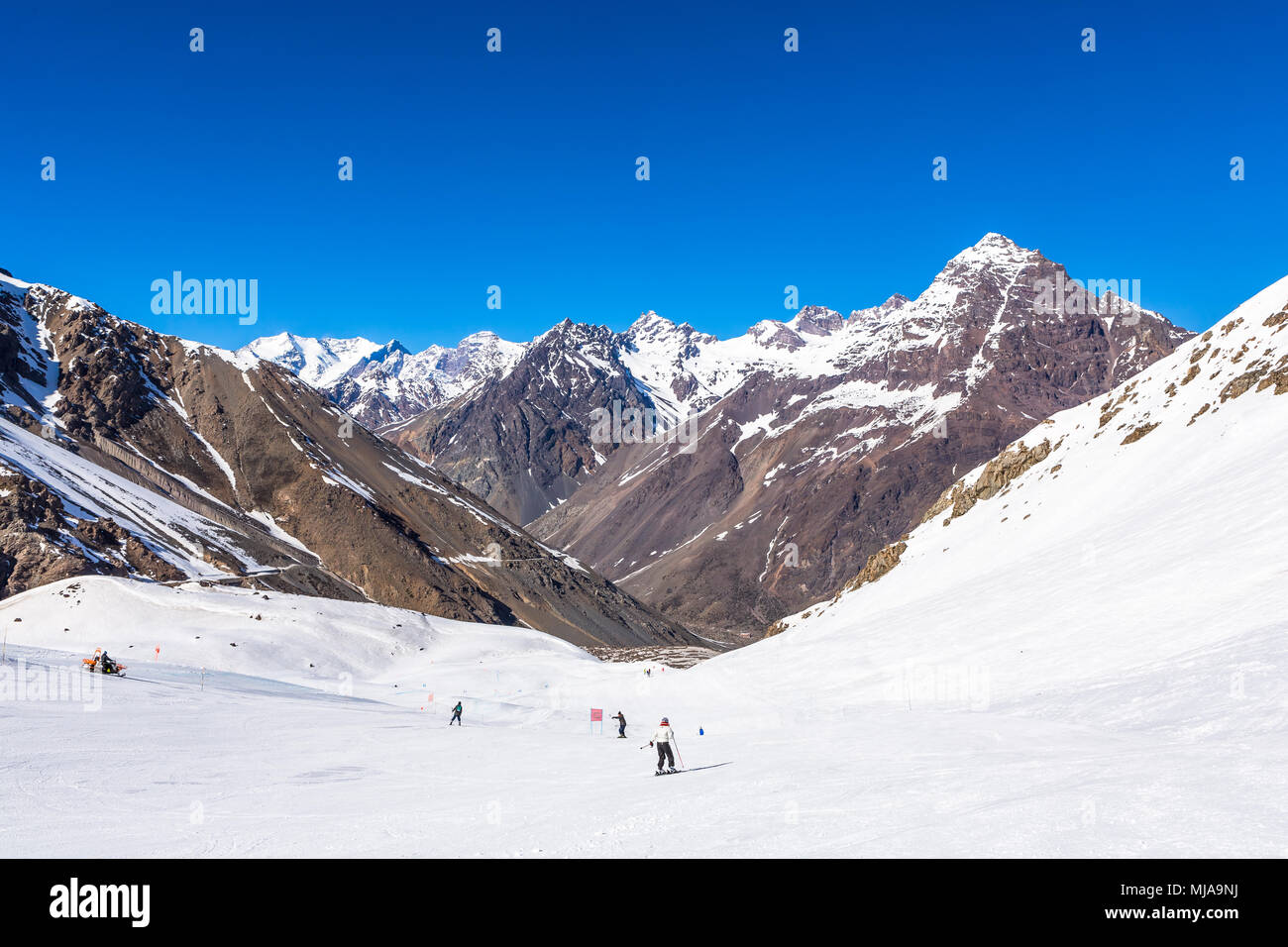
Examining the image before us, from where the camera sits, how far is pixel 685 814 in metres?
14.1

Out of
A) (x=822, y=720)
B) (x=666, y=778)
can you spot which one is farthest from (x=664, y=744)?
(x=822, y=720)

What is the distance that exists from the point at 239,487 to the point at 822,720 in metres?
145

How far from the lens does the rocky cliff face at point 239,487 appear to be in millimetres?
112812

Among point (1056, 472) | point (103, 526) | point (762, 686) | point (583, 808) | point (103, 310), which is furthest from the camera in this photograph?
point (103, 310)

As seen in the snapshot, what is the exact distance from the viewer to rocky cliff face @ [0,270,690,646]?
11281 centimetres

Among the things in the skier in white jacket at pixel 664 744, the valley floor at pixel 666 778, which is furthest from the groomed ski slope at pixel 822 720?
the skier in white jacket at pixel 664 744

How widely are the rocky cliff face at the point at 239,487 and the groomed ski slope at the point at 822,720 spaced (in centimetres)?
5841

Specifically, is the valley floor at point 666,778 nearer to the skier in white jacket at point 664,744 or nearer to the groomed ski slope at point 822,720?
the groomed ski slope at point 822,720

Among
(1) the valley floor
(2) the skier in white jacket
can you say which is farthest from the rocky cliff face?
(2) the skier in white jacket

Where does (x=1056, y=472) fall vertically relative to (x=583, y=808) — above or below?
above

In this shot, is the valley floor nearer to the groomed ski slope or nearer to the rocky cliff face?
the groomed ski slope
